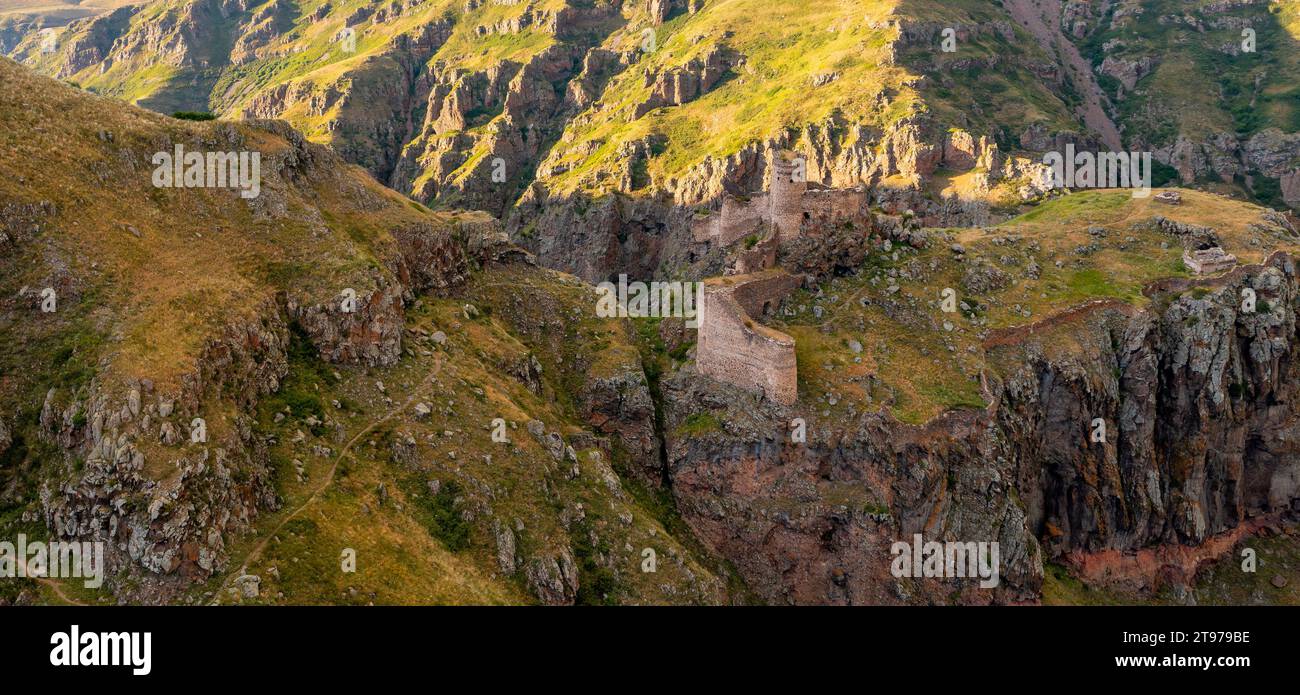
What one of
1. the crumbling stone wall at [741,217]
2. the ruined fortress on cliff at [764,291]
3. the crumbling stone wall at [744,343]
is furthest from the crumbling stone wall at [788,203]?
the crumbling stone wall at [741,217]

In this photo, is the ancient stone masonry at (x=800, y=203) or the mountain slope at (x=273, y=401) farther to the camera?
the ancient stone masonry at (x=800, y=203)

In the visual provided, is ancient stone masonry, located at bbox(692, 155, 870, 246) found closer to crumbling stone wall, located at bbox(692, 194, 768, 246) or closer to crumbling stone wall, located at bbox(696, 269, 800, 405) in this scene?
crumbling stone wall, located at bbox(696, 269, 800, 405)

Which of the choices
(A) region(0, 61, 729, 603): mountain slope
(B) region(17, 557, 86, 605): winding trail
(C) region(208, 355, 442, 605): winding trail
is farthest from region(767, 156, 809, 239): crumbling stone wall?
(B) region(17, 557, 86, 605): winding trail

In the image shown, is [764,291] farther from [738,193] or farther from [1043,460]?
[738,193]

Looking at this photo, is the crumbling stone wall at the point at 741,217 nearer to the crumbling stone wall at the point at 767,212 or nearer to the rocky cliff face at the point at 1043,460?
the crumbling stone wall at the point at 767,212

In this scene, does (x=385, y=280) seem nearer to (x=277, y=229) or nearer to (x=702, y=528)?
(x=277, y=229)

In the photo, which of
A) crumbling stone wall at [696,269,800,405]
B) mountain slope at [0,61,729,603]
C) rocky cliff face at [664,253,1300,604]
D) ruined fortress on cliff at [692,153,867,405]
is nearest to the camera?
mountain slope at [0,61,729,603]

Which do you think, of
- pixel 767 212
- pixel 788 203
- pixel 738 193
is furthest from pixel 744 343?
pixel 738 193
